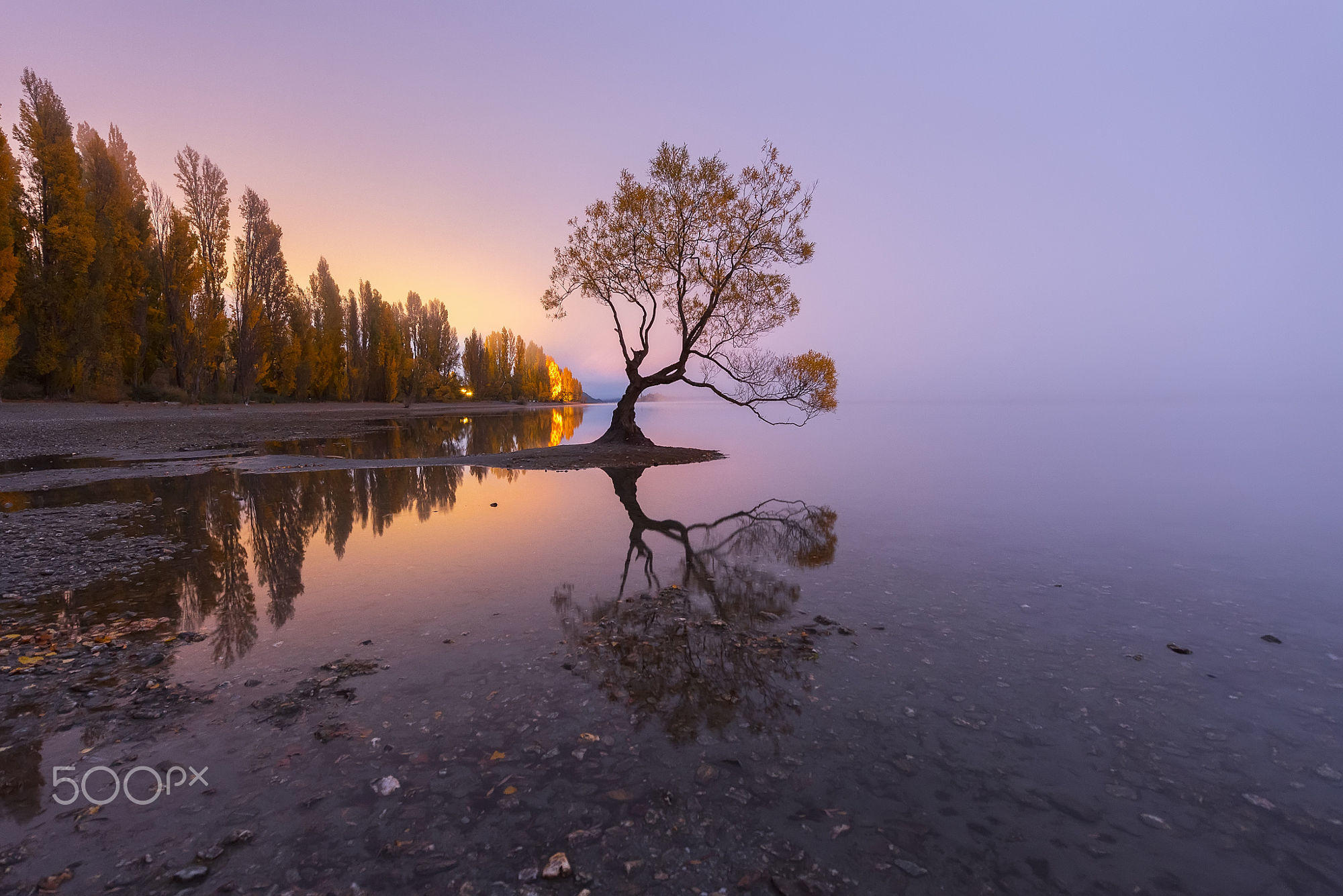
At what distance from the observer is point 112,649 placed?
A: 584 cm

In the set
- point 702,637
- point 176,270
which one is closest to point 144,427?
point 176,270

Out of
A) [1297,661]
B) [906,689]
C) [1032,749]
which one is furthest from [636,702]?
[1297,661]

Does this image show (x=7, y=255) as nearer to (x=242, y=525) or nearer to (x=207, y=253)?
(x=207, y=253)

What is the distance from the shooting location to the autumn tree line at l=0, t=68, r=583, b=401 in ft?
122

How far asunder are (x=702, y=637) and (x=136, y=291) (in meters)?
57.6

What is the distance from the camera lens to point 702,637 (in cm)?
655

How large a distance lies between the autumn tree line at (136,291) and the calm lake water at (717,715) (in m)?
41.0

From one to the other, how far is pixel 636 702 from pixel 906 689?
103 inches

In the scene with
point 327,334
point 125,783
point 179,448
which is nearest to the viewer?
point 125,783

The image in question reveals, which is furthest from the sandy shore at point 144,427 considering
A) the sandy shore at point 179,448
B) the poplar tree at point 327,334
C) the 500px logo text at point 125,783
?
the 500px logo text at point 125,783

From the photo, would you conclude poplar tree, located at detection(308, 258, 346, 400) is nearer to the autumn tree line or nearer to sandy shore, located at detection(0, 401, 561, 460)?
the autumn tree line

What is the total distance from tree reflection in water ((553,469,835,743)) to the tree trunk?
57.0 feet

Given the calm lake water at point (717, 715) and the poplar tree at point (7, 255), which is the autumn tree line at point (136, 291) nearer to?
the poplar tree at point (7, 255)

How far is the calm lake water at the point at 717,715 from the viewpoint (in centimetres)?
336
